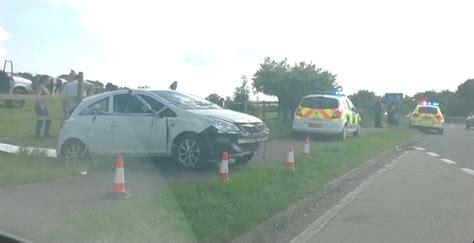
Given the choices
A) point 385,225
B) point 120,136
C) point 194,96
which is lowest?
point 385,225

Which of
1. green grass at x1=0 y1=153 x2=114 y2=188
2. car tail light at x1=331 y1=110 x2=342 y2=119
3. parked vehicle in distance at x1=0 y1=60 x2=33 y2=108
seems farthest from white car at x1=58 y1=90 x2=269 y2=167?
parked vehicle in distance at x1=0 y1=60 x2=33 y2=108

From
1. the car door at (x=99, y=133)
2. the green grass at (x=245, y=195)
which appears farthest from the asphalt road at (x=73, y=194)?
the green grass at (x=245, y=195)

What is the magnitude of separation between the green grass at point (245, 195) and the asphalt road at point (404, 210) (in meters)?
0.63

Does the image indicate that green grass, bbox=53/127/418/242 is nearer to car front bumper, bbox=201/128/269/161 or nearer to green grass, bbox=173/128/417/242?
green grass, bbox=173/128/417/242

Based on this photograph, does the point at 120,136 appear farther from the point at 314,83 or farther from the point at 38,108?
the point at 314,83

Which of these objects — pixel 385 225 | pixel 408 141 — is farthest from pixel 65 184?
pixel 408 141

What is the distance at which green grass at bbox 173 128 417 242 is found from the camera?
22.6 ft

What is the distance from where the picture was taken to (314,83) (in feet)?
95.6

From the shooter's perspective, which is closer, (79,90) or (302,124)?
(79,90)

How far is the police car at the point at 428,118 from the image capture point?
32969 mm

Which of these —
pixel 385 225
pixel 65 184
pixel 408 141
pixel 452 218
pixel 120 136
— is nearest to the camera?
pixel 385 225

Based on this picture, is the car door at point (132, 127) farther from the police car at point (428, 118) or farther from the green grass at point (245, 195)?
the police car at point (428, 118)

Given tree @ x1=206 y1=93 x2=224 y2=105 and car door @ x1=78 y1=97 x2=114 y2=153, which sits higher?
tree @ x1=206 y1=93 x2=224 y2=105

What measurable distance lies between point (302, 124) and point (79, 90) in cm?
832
